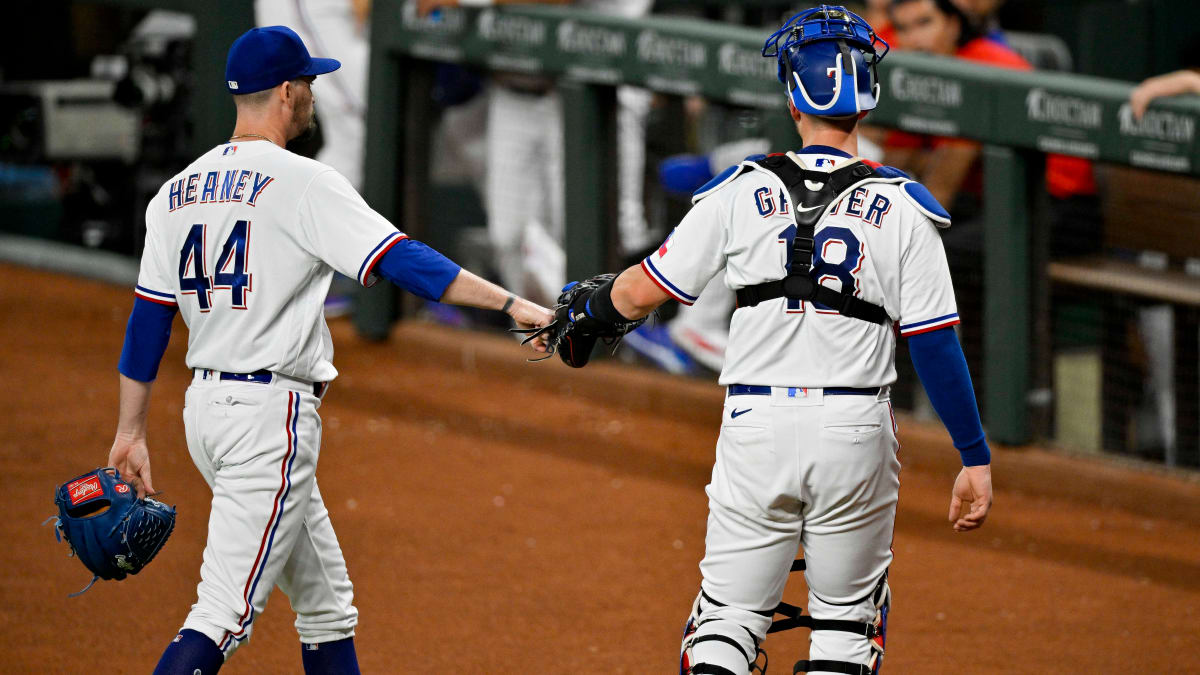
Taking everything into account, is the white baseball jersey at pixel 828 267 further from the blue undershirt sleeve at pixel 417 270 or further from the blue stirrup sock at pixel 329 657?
the blue stirrup sock at pixel 329 657

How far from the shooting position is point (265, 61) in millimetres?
3529

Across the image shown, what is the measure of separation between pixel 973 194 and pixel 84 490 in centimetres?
430

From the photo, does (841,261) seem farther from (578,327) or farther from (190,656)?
(190,656)

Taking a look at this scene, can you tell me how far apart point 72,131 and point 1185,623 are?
8354 mm

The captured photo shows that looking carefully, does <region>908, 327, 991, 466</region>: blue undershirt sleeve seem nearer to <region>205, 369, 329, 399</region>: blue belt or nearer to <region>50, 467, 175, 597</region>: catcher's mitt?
<region>205, 369, 329, 399</region>: blue belt

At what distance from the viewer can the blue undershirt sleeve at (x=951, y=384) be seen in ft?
10.8

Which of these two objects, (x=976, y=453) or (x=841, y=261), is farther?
(x=976, y=453)

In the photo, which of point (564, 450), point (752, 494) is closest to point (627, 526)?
point (564, 450)

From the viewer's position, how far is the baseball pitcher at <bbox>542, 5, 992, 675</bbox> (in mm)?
3258

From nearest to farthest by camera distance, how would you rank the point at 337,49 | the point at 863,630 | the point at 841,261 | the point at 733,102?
the point at 841,261
the point at 863,630
the point at 733,102
the point at 337,49

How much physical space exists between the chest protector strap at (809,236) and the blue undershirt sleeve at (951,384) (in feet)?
0.41

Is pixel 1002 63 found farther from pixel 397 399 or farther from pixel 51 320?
pixel 51 320

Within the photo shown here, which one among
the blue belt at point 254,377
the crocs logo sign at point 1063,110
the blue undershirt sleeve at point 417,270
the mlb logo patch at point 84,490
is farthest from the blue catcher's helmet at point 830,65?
the crocs logo sign at point 1063,110

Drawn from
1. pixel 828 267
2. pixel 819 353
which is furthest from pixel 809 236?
pixel 819 353
